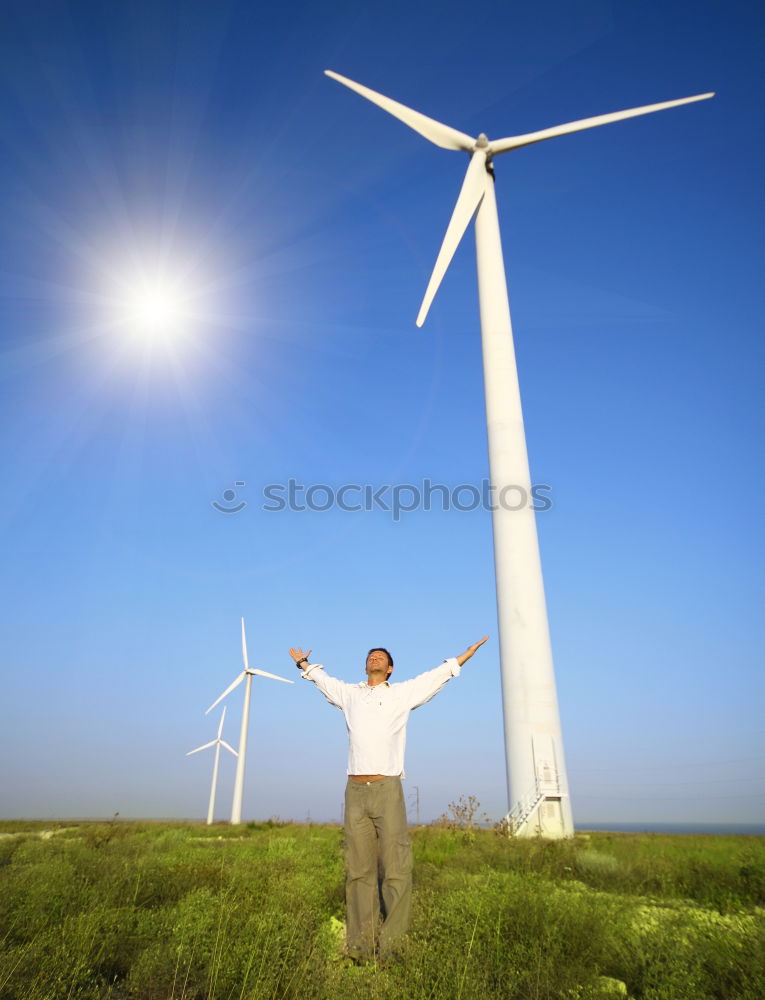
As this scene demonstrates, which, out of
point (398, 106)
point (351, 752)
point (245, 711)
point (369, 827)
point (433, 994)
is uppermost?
point (398, 106)

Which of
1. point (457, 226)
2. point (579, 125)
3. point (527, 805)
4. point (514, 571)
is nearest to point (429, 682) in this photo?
point (527, 805)

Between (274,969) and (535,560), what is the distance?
13.5 metres

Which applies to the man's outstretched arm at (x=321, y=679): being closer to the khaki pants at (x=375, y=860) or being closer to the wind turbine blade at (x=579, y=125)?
the khaki pants at (x=375, y=860)

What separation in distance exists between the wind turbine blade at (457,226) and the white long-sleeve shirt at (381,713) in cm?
1639

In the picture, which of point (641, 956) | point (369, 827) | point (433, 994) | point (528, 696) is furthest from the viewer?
point (528, 696)

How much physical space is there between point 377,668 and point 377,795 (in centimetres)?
120

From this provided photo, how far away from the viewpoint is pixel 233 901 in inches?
221

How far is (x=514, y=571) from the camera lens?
633 inches

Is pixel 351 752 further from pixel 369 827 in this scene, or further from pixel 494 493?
pixel 494 493

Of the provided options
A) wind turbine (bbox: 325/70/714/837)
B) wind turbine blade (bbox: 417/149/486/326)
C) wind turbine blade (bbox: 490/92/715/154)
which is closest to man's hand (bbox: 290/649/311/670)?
wind turbine (bbox: 325/70/714/837)

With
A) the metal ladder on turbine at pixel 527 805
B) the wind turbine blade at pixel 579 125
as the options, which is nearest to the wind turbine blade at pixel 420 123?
the wind turbine blade at pixel 579 125

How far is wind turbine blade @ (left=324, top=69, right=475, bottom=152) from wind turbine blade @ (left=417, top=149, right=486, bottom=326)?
2.77 m

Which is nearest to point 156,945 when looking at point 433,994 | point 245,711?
point 433,994

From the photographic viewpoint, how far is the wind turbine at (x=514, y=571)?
46.2 ft
